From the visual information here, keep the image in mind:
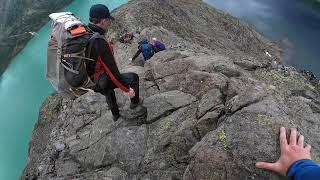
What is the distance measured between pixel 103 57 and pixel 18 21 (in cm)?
4126

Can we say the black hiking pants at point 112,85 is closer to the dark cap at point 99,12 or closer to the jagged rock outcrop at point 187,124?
the jagged rock outcrop at point 187,124

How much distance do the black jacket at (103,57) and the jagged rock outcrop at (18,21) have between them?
117 feet

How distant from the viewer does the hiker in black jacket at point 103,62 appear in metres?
9.92

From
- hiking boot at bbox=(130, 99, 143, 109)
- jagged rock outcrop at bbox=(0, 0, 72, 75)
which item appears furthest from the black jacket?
jagged rock outcrop at bbox=(0, 0, 72, 75)

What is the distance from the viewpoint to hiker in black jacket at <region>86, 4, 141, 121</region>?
992cm

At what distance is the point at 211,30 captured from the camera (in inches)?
1241

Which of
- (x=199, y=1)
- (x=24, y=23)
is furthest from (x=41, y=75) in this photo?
(x=199, y=1)

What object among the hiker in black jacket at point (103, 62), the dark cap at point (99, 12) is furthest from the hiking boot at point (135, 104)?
the dark cap at point (99, 12)

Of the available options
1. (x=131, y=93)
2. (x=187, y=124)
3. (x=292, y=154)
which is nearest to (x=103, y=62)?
(x=131, y=93)

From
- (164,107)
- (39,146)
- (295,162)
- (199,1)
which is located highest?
(295,162)

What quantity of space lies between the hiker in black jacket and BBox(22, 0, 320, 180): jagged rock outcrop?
1.57 metres

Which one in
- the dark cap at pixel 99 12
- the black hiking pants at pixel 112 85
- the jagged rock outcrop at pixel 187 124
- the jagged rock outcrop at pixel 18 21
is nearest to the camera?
the jagged rock outcrop at pixel 187 124

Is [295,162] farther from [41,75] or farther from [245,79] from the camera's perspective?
[41,75]

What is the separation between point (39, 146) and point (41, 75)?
867 inches
